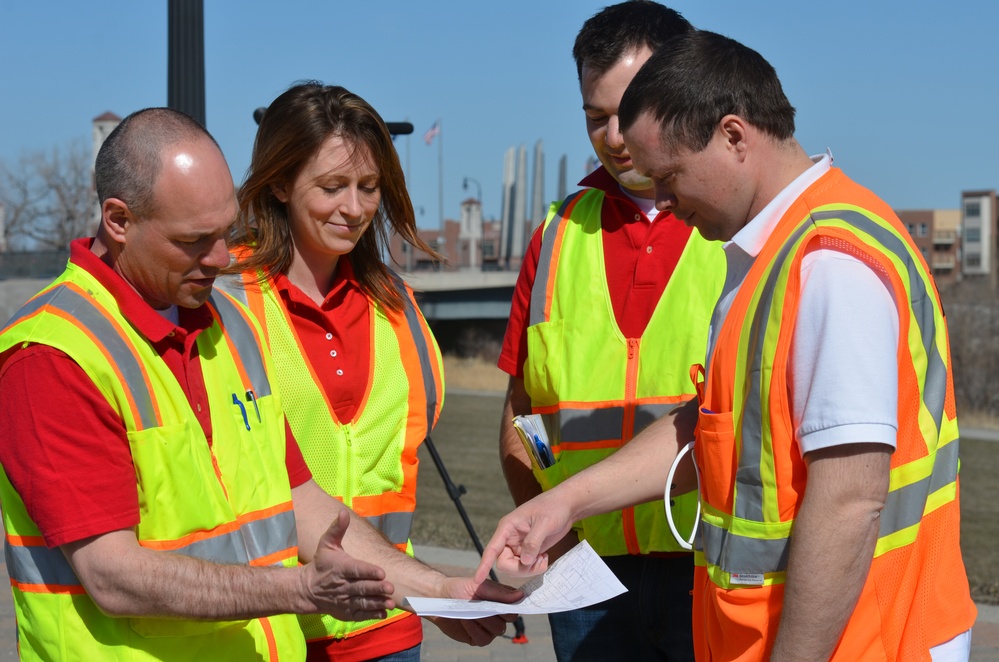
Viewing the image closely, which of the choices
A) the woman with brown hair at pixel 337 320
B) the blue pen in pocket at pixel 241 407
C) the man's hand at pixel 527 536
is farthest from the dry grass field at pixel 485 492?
the blue pen in pocket at pixel 241 407

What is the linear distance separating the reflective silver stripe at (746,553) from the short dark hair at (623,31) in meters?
1.53

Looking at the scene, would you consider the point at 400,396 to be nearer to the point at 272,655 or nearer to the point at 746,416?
the point at 272,655

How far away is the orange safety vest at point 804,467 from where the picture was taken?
2143 millimetres

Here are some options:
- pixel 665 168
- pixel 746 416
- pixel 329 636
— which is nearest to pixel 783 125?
pixel 665 168

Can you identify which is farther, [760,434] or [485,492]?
[485,492]

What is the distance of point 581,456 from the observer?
3.40m

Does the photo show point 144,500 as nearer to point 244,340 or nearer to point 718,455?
point 244,340

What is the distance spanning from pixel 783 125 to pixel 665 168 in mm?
259

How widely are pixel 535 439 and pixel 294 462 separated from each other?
74cm

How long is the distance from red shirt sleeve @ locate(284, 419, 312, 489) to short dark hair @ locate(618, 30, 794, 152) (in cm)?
128

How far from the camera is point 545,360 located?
3.45 m

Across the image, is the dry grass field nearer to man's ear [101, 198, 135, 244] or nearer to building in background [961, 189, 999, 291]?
man's ear [101, 198, 135, 244]

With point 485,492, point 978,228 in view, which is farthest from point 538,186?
point 485,492

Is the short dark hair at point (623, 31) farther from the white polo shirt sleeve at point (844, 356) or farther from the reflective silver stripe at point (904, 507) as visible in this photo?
the reflective silver stripe at point (904, 507)
